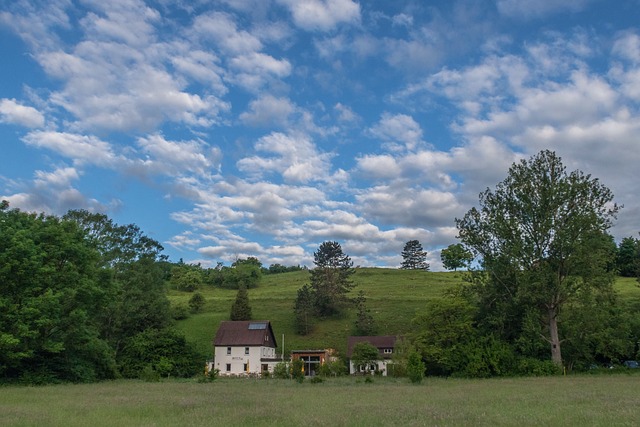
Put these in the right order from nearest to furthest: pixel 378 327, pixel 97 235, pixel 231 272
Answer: pixel 97 235 < pixel 378 327 < pixel 231 272

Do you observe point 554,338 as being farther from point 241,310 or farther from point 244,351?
point 241,310

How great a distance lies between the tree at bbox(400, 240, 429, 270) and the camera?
175425 mm

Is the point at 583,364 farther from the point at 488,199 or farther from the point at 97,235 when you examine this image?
the point at 97,235

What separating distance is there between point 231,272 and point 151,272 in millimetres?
74757

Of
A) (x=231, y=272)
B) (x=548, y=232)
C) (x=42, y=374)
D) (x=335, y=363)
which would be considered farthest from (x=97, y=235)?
(x=231, y=272)

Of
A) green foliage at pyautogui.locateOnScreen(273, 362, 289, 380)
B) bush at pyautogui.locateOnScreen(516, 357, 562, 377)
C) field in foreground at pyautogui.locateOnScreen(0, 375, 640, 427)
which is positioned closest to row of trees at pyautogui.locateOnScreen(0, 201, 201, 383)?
green foliage at pyautogui.locateOnScreen(273, 362, 289, 380)

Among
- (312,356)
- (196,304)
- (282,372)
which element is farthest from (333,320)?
(282,372)

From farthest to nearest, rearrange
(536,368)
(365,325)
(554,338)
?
(365,325) < (554,338) < (536,368)

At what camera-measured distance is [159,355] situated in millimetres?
55062

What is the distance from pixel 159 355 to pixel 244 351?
70.6 ft

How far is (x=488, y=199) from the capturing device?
5138 centimetres

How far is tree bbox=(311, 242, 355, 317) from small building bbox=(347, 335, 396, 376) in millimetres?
16904

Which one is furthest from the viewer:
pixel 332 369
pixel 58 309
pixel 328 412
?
pixel 332 369

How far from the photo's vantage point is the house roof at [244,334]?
7525cm
